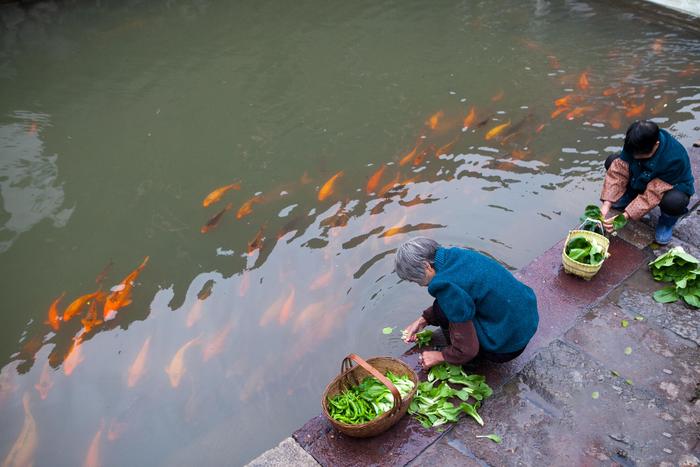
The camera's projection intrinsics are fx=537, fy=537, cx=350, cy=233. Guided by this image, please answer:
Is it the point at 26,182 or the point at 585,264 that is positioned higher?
the point at 26,182

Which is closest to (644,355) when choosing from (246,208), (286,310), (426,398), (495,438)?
(495,438)

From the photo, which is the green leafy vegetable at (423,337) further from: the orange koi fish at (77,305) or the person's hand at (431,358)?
the orange koi fish at (77,305)

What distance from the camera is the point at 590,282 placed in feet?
15.2

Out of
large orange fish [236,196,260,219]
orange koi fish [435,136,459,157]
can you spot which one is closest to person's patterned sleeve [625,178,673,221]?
orange koi fish [435,136,459,157]

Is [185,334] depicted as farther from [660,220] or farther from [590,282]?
[660,220]

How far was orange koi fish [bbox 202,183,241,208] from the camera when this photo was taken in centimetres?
708

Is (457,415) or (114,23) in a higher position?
(114,23)

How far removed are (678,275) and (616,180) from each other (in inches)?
41.2

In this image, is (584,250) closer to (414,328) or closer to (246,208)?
(414,328)

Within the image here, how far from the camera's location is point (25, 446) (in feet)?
15.2

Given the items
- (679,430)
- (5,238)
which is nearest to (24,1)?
(5,238)

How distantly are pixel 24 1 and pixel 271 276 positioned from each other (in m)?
10.7

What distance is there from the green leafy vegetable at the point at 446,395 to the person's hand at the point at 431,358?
0.10 meters

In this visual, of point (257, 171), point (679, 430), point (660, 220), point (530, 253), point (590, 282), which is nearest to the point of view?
point (679, 430)
